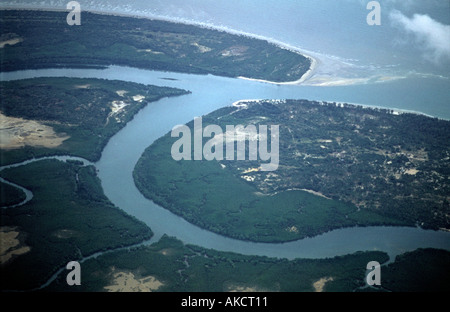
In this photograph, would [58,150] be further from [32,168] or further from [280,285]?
[280,285]

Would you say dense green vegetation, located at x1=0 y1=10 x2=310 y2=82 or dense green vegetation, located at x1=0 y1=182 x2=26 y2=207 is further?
dense green vegetation, located at x1=0 y1=10 x2=310 y2=82

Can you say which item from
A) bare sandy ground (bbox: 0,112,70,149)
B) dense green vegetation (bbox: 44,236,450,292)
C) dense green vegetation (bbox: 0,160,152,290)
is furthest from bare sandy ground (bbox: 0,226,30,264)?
bare sandy ground (bbox: 0,112,70,149)

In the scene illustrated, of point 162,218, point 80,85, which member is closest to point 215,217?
point 162,218

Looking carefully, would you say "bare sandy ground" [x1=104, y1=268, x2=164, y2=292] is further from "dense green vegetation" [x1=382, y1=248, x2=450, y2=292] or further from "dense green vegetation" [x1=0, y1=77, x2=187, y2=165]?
"dense green vegetation" [x1=0, y1=77, x2=187, y2=165]

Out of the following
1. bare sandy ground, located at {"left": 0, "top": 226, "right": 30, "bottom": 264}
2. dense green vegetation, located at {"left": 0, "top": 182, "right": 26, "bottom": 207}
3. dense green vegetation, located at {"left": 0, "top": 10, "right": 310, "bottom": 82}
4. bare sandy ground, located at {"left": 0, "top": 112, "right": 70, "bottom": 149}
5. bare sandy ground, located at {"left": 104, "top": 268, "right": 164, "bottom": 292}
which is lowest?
bare sandy ground, located at {"left": 104, "top": 268, "right": 164, "bottom": 292}

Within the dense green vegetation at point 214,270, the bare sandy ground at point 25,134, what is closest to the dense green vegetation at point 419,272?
the dense green vegetation at point 214,270
